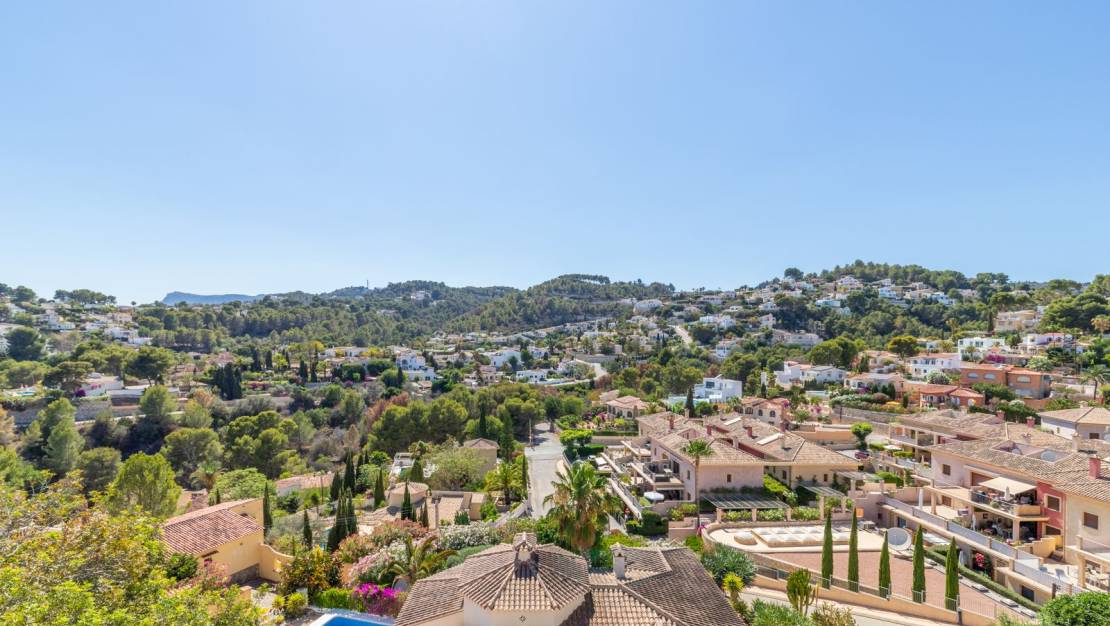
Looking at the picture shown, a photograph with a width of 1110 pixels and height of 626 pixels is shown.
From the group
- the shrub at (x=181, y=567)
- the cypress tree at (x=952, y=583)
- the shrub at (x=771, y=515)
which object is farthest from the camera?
the shrub at (x=771, y=515)

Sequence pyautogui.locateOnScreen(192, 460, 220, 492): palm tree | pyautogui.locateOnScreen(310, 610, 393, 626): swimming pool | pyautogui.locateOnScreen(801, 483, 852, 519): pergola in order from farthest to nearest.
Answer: pyautogui.locateOnScreen(192, 460, 220, 492): palm tree → pyautogui.locateOnScreen(801, 483, 852, 519): pergola → pyautogui.locateOnScreen(310, 610, 393, 626): swimming pool

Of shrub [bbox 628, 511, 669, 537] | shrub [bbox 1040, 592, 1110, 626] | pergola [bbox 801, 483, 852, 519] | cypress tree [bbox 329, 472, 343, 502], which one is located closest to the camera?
shrub [bbox 1040, 592, 1110, 626]

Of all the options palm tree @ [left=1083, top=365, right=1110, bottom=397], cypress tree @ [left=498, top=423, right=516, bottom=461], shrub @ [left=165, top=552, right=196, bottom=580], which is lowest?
cypress tree @ [left=498, top=423, right=516, bottom=461]

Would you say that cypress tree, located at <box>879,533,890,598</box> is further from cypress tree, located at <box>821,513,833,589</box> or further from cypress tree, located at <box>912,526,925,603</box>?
cypress tree, located at <box>821,513,833,589</box>

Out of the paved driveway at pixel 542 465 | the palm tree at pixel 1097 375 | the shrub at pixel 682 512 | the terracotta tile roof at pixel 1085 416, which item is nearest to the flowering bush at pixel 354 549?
the paved driveway at pixel 542 465

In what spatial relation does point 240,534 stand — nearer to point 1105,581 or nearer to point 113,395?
point 1105,581

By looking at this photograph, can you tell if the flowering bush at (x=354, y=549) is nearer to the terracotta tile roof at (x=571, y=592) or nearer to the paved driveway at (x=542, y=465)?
the terracotta tile roof at (x=571, y=592)

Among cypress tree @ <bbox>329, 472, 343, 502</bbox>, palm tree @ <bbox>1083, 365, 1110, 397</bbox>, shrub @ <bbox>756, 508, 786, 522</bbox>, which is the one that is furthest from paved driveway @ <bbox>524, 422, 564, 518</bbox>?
palm tree @ <bbox>1083, 365, 1110, 397</bbox>
